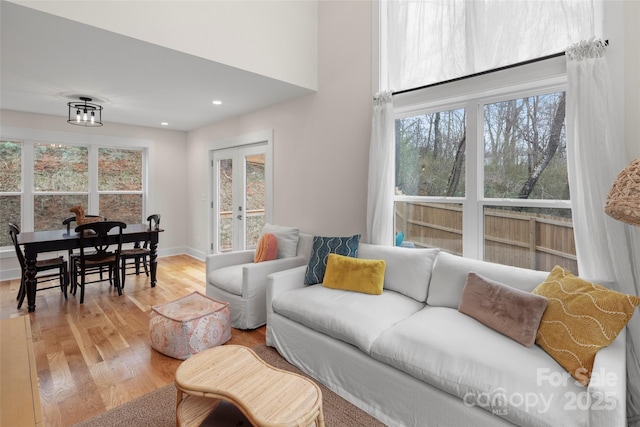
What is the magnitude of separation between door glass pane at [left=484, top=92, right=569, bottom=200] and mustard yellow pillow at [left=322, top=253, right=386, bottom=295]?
109 cm

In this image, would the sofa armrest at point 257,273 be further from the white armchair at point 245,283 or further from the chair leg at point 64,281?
the chair leg at point 64,281

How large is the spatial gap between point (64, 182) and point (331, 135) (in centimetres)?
455

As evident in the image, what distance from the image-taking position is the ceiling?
2.30m

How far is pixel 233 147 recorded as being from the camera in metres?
5.04

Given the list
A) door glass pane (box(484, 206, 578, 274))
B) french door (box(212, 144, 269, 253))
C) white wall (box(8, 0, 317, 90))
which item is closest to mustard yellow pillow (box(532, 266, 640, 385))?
door glass pane (box(484, 206, 578, 274))

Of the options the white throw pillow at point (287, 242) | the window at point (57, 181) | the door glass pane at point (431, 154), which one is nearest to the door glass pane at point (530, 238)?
the door glass pane at point (431, 154)

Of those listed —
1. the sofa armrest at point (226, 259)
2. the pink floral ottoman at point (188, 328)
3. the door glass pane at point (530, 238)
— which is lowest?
the pink floral ottoman at point (188, 328)

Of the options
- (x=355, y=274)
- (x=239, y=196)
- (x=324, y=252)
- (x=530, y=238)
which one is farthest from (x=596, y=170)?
(x=239, y=196)

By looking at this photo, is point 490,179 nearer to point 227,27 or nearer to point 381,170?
point 381,170

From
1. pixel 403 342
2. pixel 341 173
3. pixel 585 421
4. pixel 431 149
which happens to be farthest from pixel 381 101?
pixel 585 421

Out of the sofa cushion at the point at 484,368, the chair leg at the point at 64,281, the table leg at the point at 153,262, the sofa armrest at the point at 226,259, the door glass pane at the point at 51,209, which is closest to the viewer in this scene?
the sofa cushion at the point at 484,368

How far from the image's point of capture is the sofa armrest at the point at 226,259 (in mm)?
3422

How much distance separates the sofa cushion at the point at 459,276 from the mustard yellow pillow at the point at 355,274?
399 millimetres

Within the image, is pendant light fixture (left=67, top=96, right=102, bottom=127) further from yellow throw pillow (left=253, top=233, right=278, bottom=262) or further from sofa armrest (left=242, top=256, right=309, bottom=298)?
sofa armrest (left=242, top=256, right=309, bottom=298)
